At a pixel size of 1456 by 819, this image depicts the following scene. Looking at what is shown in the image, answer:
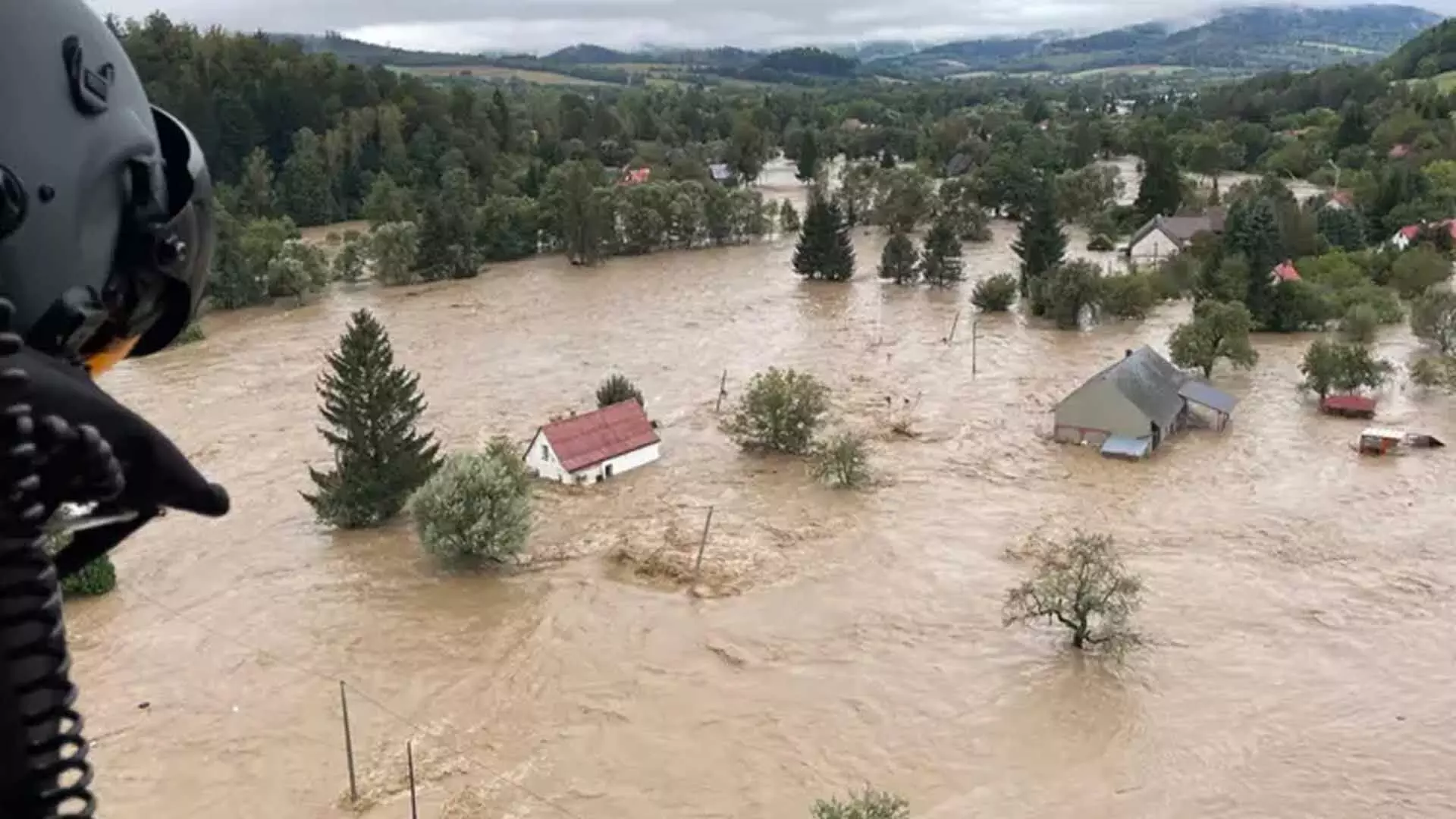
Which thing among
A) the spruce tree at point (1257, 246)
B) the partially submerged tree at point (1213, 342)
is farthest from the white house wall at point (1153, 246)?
the partially submerged tree at point (1213, 342)

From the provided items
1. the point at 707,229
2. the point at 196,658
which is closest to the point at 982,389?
the point at 196,658

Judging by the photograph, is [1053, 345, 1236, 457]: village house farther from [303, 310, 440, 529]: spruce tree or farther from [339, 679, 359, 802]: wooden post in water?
[339, 679, 359, 802]: wooden post in water

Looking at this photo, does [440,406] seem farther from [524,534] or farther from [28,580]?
[28,580]

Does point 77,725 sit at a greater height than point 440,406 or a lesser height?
greater

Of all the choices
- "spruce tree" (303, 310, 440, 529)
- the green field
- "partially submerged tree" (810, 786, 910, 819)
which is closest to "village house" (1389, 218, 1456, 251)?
the green field

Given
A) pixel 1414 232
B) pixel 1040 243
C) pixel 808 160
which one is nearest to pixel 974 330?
pixel 1040 243

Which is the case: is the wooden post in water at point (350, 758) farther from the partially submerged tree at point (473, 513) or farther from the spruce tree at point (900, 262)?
the spruce tree at point (900, 262)
